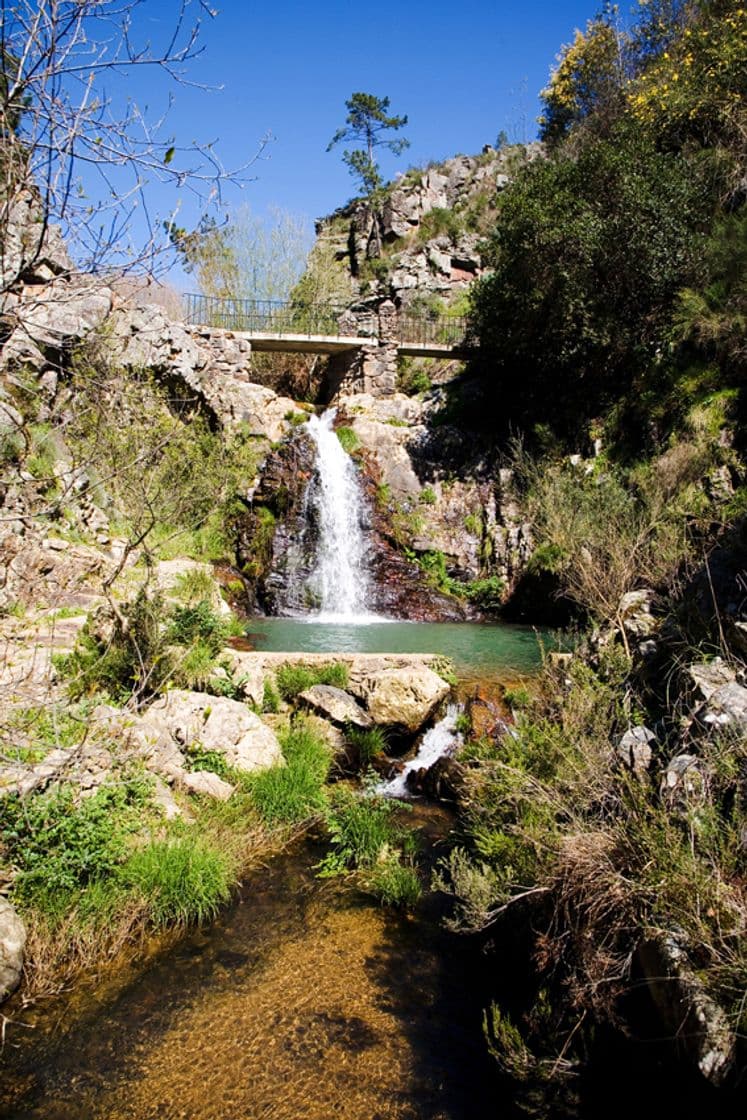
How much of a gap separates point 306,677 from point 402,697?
106 centimetres

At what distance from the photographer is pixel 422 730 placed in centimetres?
743

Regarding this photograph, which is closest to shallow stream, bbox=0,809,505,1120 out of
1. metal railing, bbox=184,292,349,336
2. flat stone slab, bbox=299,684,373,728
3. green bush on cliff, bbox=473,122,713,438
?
flat stone slab, bbox=299,684,373,728

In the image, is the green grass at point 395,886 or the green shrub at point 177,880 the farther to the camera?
the green grass at point 395,886

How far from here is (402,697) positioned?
7383 mm

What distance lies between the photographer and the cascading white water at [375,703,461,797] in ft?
21.9

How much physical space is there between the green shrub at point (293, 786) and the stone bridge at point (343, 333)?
15456mm

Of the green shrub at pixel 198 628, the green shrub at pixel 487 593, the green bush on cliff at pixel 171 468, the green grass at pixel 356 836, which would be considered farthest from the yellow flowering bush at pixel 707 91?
the green grass at pixel 356 836

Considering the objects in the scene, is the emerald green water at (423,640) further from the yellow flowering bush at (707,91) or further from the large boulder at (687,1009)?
the yellow flowering bush at (707,91)

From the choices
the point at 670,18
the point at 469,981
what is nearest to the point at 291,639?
the point at 469,981

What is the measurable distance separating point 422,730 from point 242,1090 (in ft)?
14.4

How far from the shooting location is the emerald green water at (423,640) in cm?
980

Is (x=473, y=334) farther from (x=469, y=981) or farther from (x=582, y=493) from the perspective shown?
(x=469, y=981)

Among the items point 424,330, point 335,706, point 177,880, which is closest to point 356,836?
point 177,880

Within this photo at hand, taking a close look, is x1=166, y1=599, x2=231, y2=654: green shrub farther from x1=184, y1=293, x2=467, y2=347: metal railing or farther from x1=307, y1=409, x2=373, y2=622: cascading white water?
x1=184, y1=293, x2=467, y2=347: metal railing
